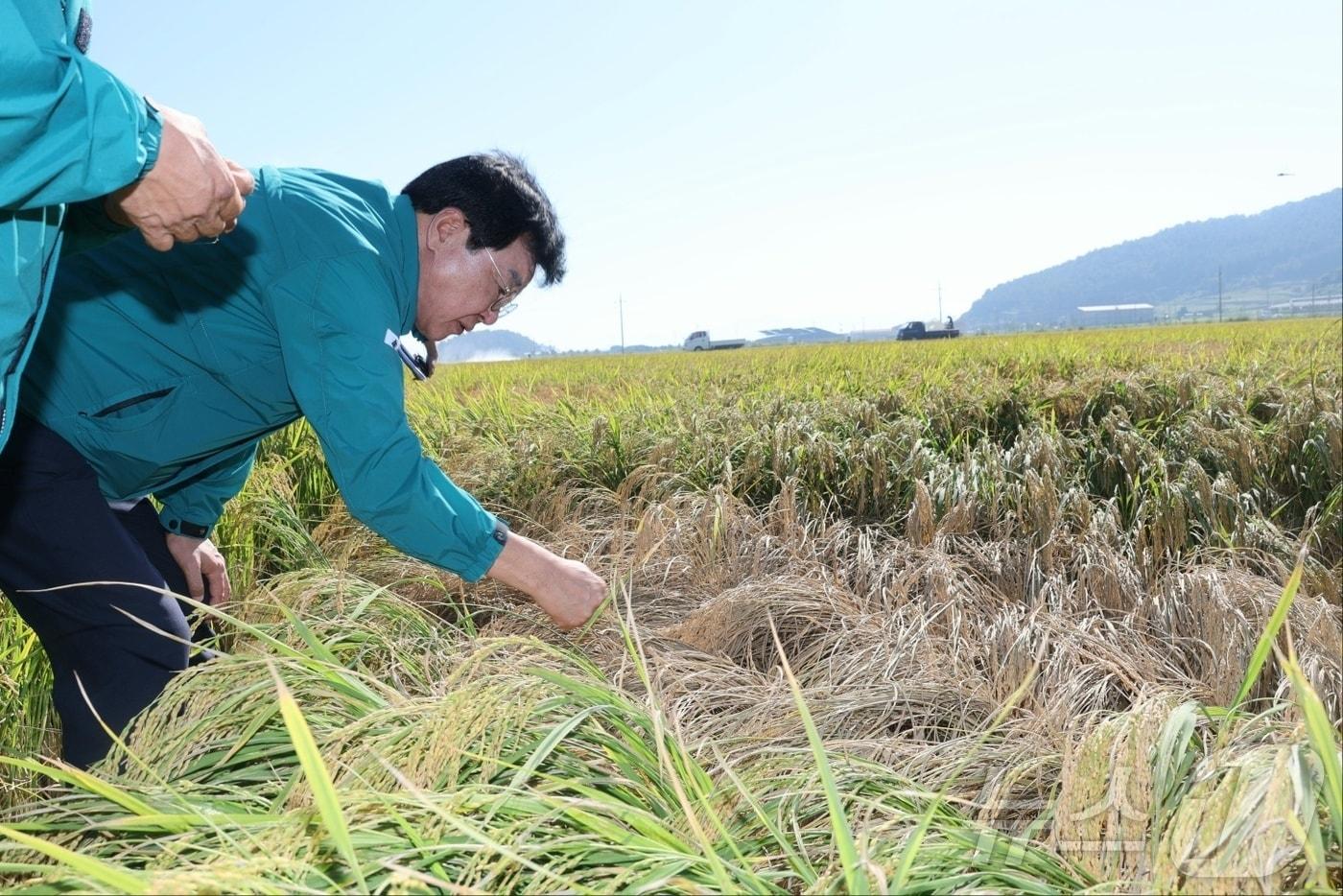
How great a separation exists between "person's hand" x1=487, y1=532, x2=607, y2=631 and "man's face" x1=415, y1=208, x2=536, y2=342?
51 cm

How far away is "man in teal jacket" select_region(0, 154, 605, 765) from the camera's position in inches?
58.3

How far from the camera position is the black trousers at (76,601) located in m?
1.52

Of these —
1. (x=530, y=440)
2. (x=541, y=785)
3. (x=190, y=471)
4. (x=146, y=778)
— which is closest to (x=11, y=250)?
(x=146, y=778)

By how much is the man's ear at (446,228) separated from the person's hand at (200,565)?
912 mm

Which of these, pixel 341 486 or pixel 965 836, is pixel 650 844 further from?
pixel 341 486

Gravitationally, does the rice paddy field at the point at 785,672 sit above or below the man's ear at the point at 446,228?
below

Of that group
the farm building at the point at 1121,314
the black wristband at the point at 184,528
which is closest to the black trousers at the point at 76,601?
the black wristband at the point at 184,528

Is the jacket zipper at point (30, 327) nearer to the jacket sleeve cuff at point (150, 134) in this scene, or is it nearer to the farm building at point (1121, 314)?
the jacket sleeve cuff at point (150, 134)

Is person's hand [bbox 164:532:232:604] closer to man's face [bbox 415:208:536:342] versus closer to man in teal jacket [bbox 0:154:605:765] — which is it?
man in teal jacket [bbox 0:154:605:765]

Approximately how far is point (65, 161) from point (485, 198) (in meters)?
0.88

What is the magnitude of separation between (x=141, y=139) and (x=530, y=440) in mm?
2906

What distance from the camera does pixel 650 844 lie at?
0.87 metres

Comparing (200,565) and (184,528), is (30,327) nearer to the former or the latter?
(184,528)

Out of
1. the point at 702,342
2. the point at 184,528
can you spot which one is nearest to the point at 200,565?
the point at 184,528
